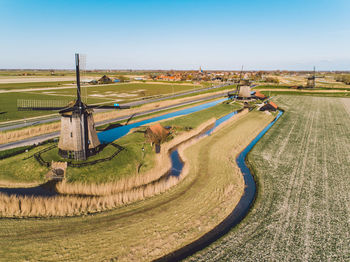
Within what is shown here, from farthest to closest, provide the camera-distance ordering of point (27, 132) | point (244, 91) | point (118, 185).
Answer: point (244, 91) < point (27, 132) < point (118, 185)

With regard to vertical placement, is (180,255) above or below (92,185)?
below

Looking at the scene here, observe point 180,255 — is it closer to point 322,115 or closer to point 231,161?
point 231,161

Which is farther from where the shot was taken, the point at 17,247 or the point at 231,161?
the point at 231,161

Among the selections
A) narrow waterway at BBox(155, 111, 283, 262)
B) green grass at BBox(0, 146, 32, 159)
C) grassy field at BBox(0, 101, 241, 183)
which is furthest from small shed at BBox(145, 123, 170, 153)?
green grass at BBox(0, 146, 32, 159)

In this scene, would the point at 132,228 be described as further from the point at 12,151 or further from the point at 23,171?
the point at 12,151

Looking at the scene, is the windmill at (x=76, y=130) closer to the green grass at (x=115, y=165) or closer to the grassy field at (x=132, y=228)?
the green grass at (x=115, y=165)

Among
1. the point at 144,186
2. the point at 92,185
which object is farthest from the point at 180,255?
the point at 92,185

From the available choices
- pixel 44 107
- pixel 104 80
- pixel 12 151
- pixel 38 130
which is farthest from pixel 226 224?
pixel 104 80
